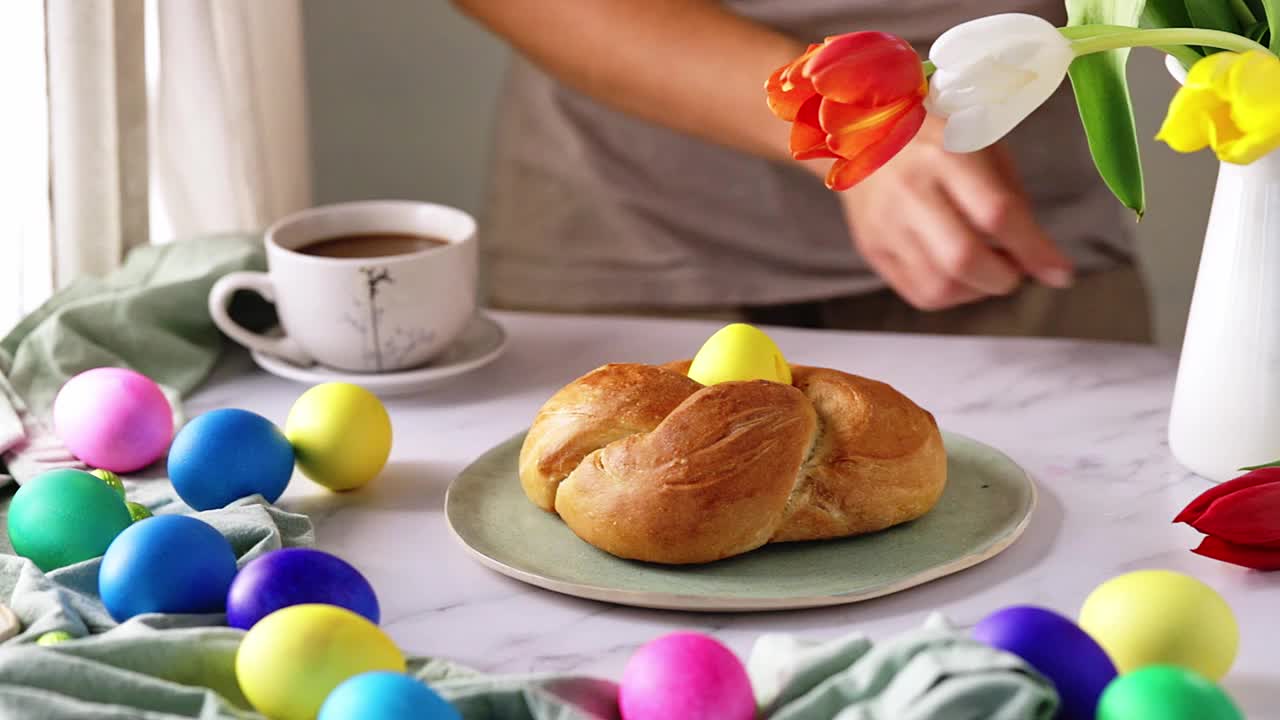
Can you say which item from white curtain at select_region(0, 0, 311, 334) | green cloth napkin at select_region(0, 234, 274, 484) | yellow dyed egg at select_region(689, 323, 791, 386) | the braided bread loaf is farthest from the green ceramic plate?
white curtain at select_region(0, 0, 311, 334)

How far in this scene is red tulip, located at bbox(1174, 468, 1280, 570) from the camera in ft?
2.36

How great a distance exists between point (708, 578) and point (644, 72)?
2.45 feet

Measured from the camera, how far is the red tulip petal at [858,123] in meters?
0.68

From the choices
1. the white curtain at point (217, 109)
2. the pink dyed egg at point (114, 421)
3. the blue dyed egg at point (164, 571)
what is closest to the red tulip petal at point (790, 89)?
the blue dyed egg at point (164, 571)

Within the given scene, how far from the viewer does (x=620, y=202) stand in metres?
1.56

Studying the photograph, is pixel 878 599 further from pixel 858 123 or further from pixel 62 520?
pixel 62 520

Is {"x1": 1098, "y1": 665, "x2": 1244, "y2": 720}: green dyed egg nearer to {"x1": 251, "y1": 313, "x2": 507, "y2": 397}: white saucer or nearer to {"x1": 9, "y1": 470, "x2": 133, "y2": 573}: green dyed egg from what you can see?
{"x1": 9, "y1": 470, "x2": 133, "y2": 573}: green dyed egg

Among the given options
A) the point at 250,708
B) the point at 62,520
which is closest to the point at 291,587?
the point at 250,708

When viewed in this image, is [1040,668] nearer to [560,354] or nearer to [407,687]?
[407,687]

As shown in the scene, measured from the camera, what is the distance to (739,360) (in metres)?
0.83

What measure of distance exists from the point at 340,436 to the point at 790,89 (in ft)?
1.15

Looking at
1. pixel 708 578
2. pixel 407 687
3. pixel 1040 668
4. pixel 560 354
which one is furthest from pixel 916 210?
pixel 407 687

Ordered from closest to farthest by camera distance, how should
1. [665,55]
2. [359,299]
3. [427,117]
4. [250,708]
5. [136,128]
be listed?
[250,708] → [359,299] → [136,128] → [665,55] → [427,117]

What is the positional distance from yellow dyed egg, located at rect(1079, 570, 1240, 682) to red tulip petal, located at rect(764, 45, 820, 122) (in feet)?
0.90
